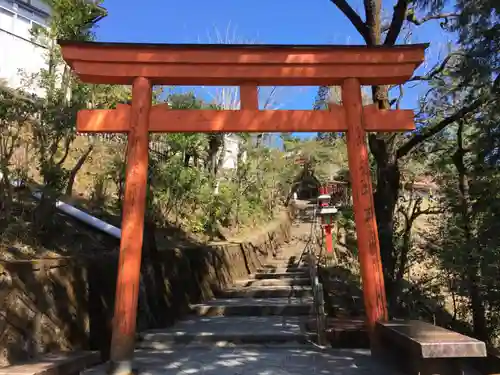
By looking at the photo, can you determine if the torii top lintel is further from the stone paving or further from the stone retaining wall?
the stone paving

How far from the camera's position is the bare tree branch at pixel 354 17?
783 centimetres

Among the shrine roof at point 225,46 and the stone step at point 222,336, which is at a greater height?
the shrine roof at point 225,46

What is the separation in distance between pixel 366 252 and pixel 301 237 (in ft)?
61.0

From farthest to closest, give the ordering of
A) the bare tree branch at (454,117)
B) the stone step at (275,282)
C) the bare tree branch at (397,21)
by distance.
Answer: the stone step at (275,282), the bare tree branch at (397,21), the bare tree branch at (454,117)

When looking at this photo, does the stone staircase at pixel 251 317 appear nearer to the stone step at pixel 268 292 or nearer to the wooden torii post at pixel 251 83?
the stone step at pixel 268 292

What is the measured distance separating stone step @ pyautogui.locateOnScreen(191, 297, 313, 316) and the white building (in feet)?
39.8

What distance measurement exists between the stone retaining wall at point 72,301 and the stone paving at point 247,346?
44 cm

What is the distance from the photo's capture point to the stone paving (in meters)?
4.98

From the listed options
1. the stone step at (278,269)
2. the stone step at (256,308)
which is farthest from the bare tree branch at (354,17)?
the stone step at (278,269)

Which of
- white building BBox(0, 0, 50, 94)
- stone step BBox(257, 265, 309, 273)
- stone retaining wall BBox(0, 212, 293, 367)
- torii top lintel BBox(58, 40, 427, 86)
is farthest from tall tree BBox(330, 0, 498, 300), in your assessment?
white building BBox(0, 0, 50, 94)

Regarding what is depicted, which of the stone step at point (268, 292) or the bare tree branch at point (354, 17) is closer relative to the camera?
the bare tree branch at point (354, 17)

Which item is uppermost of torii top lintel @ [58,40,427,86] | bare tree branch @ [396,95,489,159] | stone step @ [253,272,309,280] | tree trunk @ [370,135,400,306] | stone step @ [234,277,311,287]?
torii top lintel @ [58,40,427,86]

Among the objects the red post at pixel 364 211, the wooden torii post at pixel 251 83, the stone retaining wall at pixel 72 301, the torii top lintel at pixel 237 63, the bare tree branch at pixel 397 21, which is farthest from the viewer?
the bare tree branch at pixel 397 21

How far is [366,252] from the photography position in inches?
216
